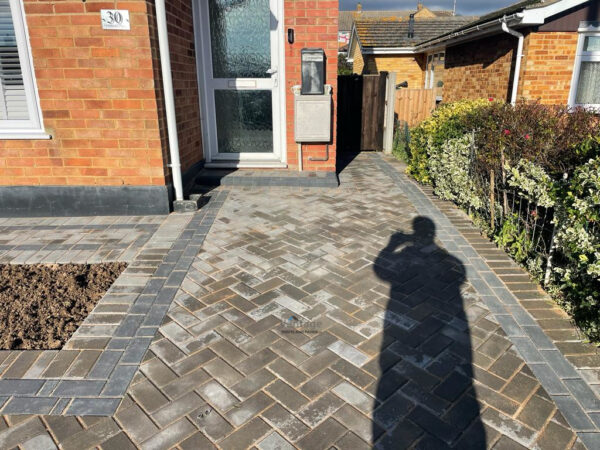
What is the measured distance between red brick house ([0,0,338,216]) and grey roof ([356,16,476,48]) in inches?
369

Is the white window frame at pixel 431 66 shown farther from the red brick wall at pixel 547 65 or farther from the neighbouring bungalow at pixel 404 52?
the red brick wall at pixel 547 65

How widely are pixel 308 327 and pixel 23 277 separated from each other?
9.14 ft

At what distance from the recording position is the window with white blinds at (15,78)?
201 inches

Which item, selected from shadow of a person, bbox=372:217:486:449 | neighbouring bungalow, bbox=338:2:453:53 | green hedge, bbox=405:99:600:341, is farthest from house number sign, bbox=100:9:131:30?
neighbouring bungalow, bbox=338:2:453:53

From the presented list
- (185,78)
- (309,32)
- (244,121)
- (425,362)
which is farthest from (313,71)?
(425,362)

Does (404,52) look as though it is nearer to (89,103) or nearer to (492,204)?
(492,204)

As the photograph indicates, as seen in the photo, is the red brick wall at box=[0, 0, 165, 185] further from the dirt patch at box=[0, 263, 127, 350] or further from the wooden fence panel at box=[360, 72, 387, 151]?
the wooden fence panel at box=[360, 72, 387, 151]

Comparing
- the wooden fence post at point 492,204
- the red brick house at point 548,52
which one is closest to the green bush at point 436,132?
the wooden fence post at point 492,204

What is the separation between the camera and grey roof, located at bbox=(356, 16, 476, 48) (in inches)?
600

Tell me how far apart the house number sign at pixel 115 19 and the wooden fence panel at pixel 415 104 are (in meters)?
7.32

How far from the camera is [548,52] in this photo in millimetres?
8102

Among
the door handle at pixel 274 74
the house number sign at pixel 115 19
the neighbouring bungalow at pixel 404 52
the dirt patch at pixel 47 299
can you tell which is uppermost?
the neighbouring bungalow at pixel 404 52

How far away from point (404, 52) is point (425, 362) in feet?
47.3

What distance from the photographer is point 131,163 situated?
18.3 ft
